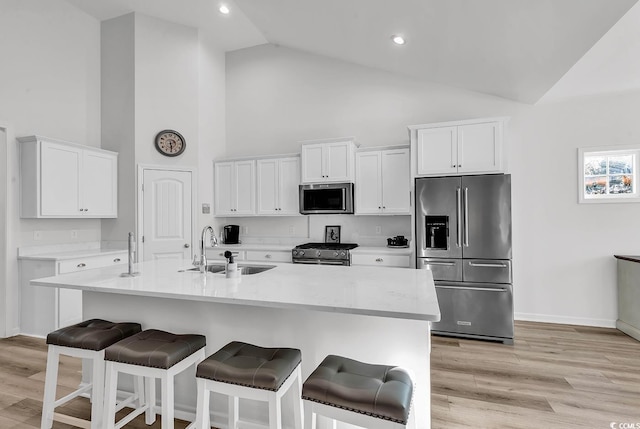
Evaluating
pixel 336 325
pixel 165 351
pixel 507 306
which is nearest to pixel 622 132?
pixel 507 306

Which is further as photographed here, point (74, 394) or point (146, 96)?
point (146, 96)

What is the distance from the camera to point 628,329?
3.54 metres

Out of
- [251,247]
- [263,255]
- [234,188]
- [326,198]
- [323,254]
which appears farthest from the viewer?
[234,188]

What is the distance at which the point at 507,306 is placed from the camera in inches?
135

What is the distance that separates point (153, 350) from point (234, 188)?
141 inches

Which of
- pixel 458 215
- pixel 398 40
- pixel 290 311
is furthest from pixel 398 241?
pixel 290 311

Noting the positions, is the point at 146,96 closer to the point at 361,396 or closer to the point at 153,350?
the point at 153,350

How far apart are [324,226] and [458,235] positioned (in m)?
1.92

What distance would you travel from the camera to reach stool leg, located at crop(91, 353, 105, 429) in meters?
1.85

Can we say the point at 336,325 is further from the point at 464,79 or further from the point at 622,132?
the point at 622,132

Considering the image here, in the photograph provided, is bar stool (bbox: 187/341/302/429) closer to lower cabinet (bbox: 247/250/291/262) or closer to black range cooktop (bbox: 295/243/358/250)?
black range cooktop (bbox: 295/243/358/250)

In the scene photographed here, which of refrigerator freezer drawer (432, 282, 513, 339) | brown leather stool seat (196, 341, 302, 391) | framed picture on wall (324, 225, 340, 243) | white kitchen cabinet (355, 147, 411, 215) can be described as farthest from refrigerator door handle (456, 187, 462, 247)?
brown leather stool seat (196, 341, 302, 391)

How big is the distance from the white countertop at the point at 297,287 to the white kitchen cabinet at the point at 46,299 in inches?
61.5

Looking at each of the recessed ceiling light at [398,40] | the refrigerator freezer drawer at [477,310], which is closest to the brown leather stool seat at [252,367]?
the refrigerator freezer drawer at [477,310]
